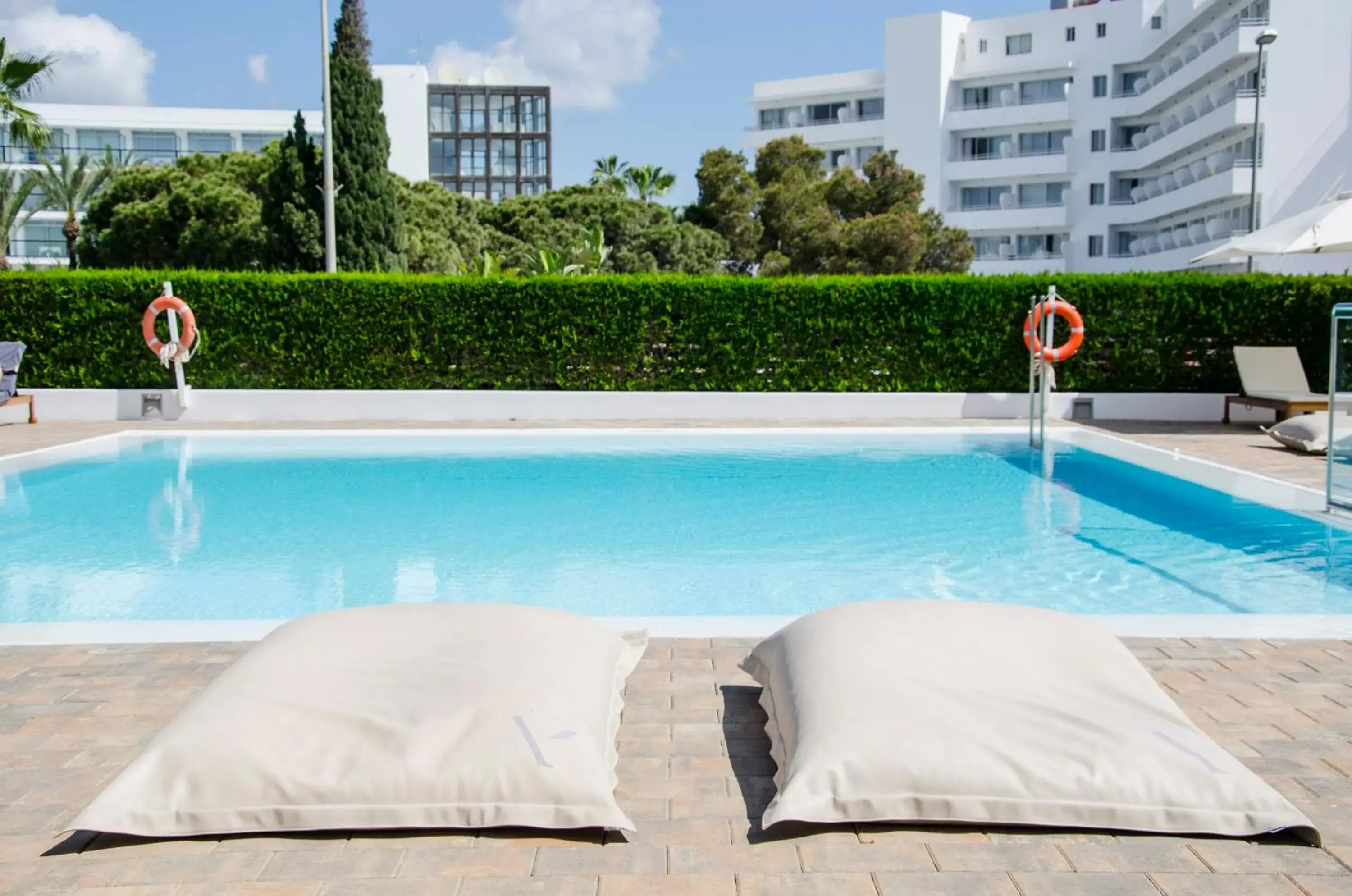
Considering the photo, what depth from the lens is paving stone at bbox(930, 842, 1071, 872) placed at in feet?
9.96

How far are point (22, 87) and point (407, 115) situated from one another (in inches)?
2259

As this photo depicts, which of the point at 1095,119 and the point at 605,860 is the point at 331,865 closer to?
the point at 605,860

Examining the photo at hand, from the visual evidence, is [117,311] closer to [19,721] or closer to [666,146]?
[19,721]

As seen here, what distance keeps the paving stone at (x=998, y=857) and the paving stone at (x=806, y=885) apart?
0.77 feet

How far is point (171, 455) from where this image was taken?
43.9 ft

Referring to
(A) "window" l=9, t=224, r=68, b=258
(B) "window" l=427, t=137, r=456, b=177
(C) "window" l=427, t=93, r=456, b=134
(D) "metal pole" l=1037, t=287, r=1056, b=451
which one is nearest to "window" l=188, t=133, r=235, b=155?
(A) "window" l=9, t=224, r=68, b=258

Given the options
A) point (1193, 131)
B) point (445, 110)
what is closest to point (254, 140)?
point (445, 110)

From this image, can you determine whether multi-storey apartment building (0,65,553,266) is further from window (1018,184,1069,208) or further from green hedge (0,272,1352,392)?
green hedge (0,272,1352,392)

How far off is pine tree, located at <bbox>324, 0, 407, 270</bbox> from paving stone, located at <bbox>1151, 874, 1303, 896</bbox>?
26726 mm

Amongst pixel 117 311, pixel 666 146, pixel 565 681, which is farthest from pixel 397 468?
pixel 666 146

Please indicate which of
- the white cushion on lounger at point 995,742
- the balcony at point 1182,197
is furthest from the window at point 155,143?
the white cushion on lounger at point 995,742

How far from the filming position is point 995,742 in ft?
11.1

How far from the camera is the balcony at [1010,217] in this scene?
190 feet

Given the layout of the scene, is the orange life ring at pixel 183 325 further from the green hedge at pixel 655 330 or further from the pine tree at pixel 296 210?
the pine tree at pixel 296 210
